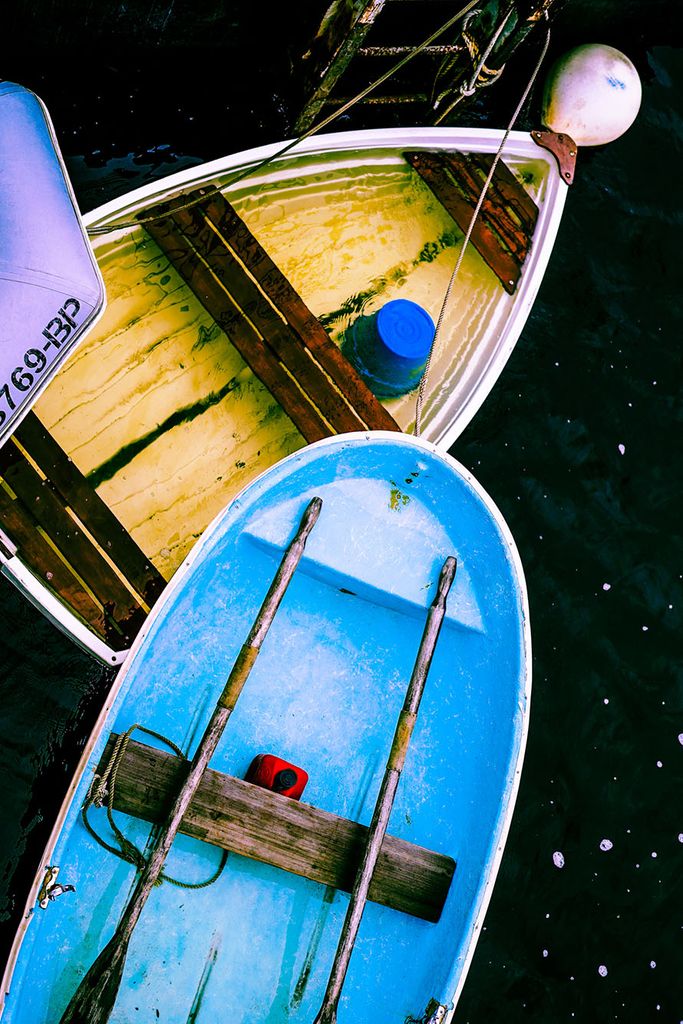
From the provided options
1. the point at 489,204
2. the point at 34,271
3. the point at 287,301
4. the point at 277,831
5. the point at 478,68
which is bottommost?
the point at 277,831

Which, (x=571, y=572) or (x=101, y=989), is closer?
(x=101, y=989)

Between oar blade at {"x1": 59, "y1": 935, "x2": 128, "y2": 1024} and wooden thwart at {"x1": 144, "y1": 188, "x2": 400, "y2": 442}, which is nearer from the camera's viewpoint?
oar blade at {"x1": 59, "y1": 935, "x2": 128, "y2": 1024}

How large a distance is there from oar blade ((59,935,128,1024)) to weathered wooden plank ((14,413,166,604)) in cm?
146

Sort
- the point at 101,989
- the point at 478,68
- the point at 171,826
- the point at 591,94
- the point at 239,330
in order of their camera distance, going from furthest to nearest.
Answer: the point at 591,94
the point at 478,68
the point at 239,330
the point at 171,826
the point at 101,989

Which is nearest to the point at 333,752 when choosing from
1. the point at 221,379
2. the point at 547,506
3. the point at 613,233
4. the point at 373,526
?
the point at 373,526

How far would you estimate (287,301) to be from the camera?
4230 mm

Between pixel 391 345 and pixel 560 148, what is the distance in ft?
6.04

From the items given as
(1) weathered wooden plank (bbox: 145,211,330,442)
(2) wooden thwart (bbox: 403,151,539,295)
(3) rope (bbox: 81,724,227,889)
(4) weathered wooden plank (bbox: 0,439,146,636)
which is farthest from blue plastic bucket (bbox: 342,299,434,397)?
(3) rope (bbox: 81,724,227,889)

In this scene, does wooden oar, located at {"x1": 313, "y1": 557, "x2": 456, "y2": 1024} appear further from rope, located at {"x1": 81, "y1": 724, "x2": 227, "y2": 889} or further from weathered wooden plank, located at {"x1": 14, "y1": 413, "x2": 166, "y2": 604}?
weathered wooden plank, located at {"x1": 14, "y1": 413, "x2": 166, "y2": 604}

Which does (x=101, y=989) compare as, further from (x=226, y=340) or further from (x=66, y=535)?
(x=226, y=340)

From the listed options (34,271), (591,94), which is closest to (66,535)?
(34,271)

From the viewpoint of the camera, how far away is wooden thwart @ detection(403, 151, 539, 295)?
4.81m

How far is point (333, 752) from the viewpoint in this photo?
382 centimetres

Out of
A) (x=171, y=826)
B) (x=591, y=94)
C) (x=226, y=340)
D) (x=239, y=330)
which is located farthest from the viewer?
(x=591, y=94)
